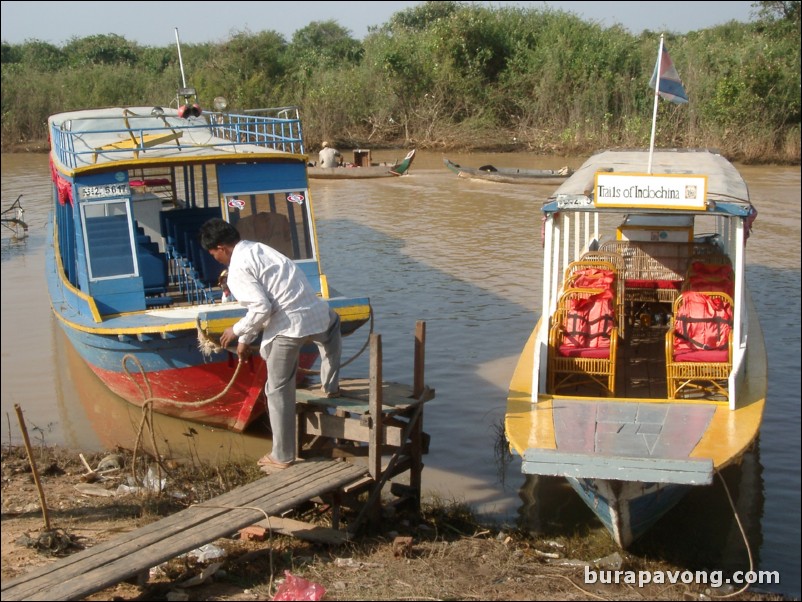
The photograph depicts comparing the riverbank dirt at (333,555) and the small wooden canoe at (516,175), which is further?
the small wooden canoe at (516,175)

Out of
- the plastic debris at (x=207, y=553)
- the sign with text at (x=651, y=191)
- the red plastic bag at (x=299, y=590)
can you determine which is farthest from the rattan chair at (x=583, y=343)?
the red plastic bag at (x=299, y=590)

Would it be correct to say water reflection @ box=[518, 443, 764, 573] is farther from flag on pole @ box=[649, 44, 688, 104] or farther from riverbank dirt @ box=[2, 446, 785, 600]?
flag on pole @ box=[649, 44, 688, 104]

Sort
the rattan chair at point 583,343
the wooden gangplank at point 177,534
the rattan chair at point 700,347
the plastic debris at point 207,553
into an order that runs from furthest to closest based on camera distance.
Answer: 1. the rattan chair at point 583,343
2. the rattan chair at point 700,347
3. the plastic debris at point 207,553
4. the wooden gangplank at point 177,534

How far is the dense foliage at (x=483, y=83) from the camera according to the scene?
93.2 ft

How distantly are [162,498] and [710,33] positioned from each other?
38870 mm

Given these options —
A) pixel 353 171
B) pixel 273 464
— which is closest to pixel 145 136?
pixel 273 464

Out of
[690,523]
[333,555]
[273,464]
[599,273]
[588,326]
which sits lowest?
[690,523]

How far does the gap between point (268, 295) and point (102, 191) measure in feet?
13.2

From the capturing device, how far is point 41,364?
41.5 feet

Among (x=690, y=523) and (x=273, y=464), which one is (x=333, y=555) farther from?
(x=690, y=523)

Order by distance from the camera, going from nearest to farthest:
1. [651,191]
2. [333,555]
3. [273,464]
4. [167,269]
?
[333,555], [273,464], [651,191], [167,269]

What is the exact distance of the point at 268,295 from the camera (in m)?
6.50

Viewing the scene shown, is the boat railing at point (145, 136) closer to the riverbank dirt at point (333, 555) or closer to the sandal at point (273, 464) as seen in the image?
the riverbank dirt at point (333, 555)

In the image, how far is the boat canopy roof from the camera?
7598 millimetres
